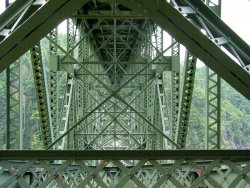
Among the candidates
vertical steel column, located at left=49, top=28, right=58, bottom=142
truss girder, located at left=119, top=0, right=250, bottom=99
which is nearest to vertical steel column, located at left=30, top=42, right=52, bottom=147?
vertical steel column, located at left=49, top=28, right=58, bottom=142

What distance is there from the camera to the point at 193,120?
45.1m

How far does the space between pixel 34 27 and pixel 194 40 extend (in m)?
1.50

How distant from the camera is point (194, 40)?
184 inches

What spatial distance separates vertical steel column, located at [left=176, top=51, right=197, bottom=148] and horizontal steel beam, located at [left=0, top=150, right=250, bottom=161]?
4489mm

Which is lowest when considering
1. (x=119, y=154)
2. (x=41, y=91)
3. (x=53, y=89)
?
(x=119, y=154)

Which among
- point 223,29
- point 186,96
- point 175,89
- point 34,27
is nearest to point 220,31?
point 223,29

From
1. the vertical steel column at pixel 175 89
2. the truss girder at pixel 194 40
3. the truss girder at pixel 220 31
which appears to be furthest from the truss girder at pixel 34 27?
the vertical steel column at pixel 175 89

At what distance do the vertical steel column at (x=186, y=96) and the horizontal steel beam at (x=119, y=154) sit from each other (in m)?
4.49

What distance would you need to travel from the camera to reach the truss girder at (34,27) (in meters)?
4.48

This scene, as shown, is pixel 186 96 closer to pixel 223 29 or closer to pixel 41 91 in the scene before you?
pixel 41 91

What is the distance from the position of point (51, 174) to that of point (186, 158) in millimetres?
1326

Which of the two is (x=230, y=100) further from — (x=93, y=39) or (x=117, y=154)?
(x=117, y=154)

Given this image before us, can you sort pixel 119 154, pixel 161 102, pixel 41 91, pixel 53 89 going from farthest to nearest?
pixel 161 102 < pixel 53 89 < pixel 41 91 < pixel 119 154

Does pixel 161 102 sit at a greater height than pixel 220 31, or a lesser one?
lesser
